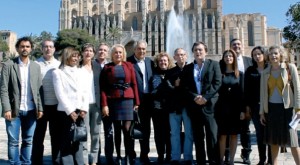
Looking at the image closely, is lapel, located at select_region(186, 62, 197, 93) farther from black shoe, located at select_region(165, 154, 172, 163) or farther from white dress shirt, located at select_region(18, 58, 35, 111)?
white dress shirt, located at select_region(18, 58, 35, 111)

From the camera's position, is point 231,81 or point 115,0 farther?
point 115,0

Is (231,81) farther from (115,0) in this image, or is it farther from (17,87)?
(115,0)

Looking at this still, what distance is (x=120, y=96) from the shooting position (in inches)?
210

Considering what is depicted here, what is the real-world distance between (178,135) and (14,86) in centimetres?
294

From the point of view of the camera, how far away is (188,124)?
18.4ft

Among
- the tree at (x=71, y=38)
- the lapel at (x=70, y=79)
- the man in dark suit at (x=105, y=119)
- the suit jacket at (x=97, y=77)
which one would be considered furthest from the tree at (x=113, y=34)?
the lapel at (x=70, y=79)

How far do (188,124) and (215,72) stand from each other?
105cm

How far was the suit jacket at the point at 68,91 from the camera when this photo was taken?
4.92 m

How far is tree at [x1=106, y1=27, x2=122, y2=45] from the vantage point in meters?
57.1

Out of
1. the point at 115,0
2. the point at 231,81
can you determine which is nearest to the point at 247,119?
the point at 231,81

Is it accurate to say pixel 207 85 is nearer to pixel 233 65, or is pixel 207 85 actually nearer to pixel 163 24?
pixel 233 65

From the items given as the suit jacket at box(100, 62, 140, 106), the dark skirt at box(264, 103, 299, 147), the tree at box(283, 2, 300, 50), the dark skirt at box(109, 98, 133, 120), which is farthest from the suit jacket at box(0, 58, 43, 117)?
the tree at box(283, 2, 300, 50)

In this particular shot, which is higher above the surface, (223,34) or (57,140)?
(223,34)

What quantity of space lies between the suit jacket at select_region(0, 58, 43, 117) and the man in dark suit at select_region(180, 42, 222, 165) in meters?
2.57
